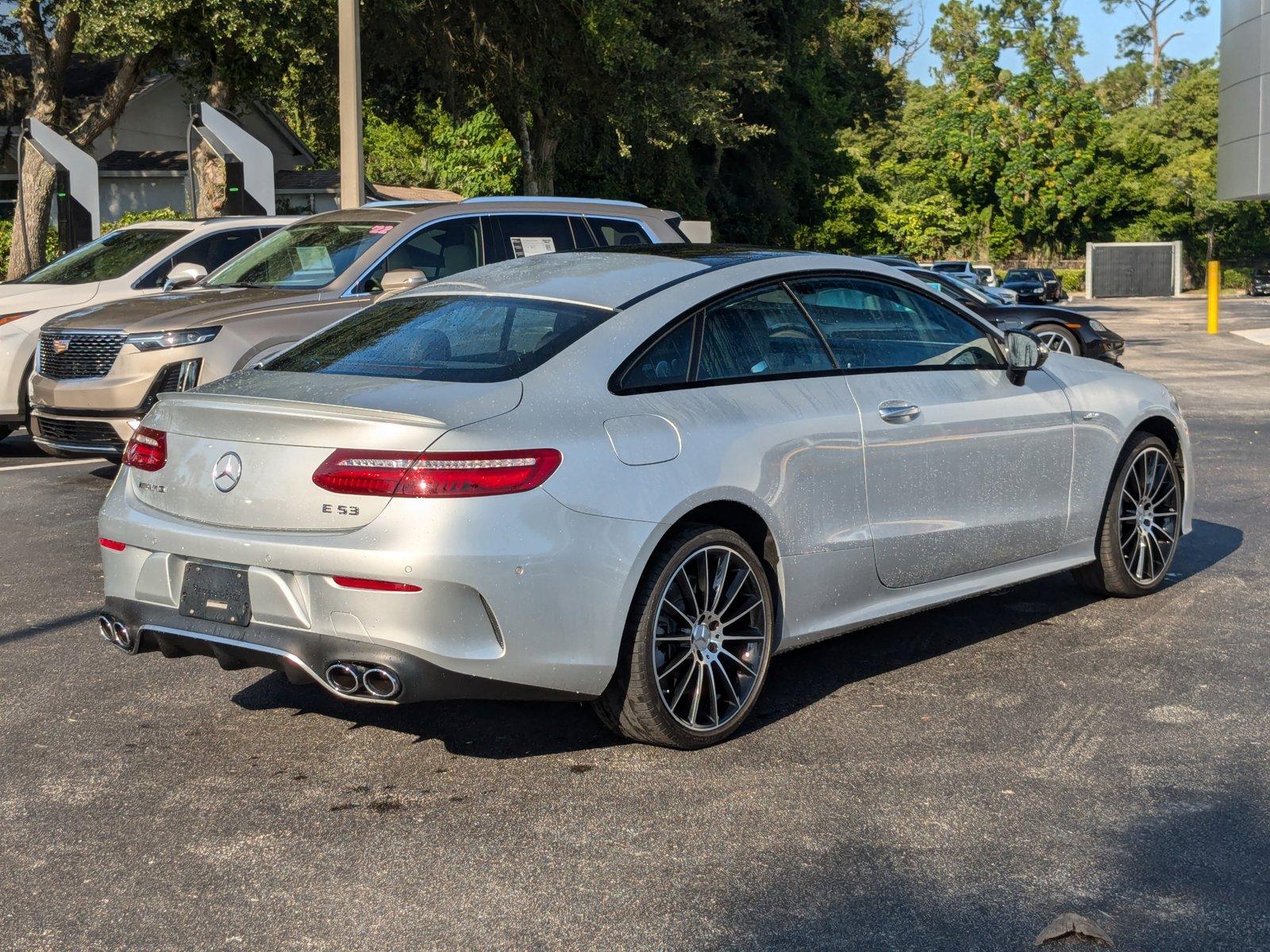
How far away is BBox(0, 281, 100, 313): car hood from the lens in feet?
41.3

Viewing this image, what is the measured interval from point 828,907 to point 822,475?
1.90m

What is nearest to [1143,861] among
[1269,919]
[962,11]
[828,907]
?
[1269,919]

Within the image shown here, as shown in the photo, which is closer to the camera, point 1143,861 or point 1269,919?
point 1269,919

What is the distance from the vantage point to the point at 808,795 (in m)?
4.68

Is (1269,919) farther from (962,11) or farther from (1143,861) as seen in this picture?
(962,11)

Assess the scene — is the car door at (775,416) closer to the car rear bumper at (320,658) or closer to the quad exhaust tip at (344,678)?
the car rear bumper at (320,658)

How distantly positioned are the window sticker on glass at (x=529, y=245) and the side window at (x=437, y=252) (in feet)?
0.94

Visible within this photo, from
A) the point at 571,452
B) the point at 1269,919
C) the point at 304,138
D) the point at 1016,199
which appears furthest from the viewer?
the point at 1016,199

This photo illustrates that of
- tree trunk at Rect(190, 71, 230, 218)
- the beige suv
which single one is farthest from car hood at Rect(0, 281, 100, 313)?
tree trunk at Rect(190, 71, 230, 218)

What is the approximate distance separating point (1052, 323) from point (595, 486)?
15.1m

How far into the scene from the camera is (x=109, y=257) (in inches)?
535

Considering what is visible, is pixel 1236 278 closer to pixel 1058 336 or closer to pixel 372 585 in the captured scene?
pixel 1058 336

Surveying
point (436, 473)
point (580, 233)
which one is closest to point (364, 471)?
point (436, 473)

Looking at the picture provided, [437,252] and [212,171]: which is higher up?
[212,171]
